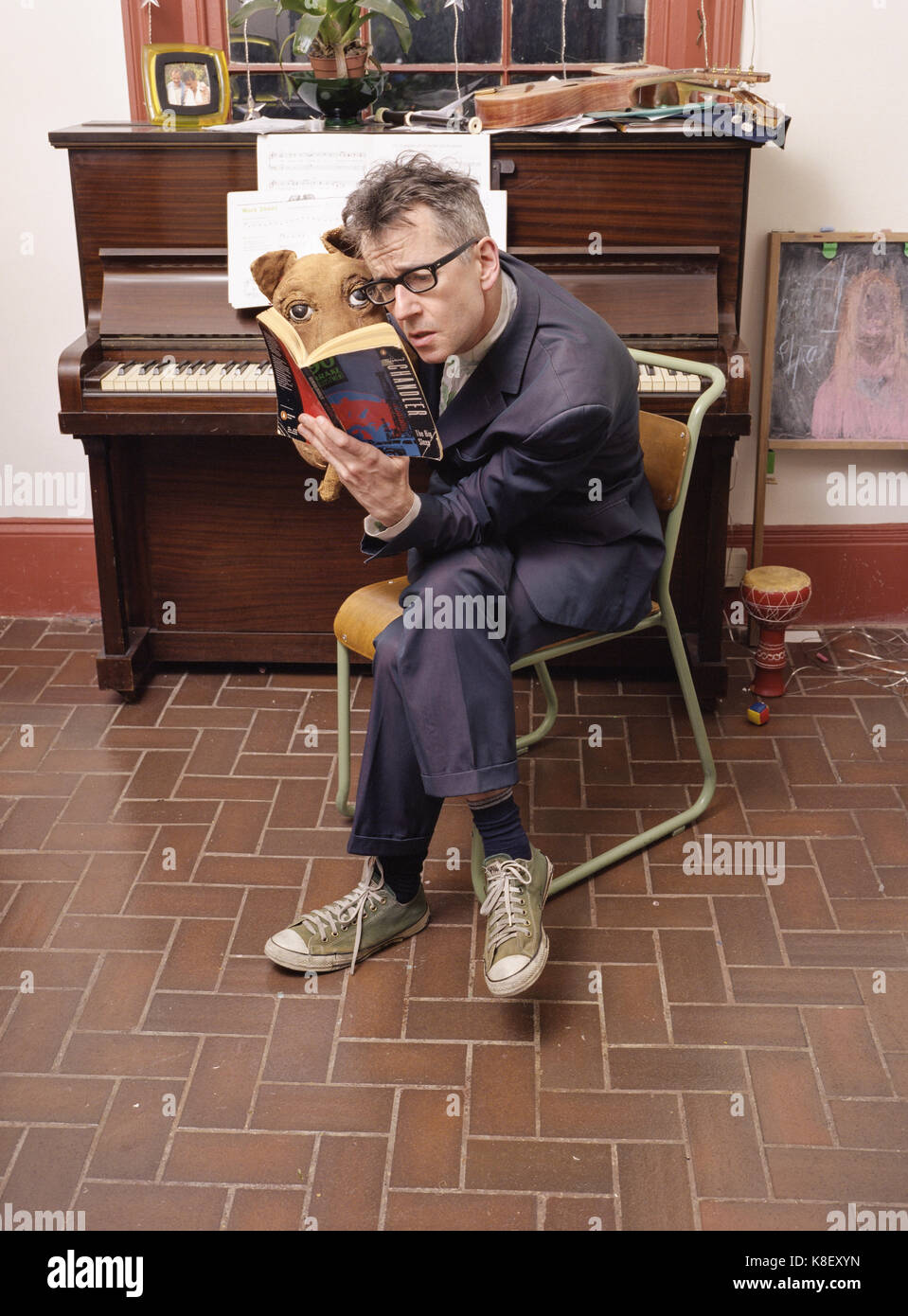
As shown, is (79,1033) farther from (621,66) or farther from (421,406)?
(621,66)

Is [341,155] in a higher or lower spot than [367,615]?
higher

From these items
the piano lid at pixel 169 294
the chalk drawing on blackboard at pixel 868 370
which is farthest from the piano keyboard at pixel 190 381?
the chalk drawing on blackboard at pixel 868 370

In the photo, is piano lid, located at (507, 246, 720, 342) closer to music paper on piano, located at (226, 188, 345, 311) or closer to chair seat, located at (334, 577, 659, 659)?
music paper on piano, located at (226, 188, 345, 311)

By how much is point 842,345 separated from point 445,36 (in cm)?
139

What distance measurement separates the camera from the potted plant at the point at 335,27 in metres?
3.20

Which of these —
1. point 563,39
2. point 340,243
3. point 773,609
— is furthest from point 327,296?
point 563,39

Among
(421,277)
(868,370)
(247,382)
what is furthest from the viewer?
(868,370)

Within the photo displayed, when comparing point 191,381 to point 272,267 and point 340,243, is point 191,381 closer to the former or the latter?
point 272,267

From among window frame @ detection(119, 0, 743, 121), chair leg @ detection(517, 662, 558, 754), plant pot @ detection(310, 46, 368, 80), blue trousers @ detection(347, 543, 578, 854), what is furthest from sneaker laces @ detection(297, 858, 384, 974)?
window frame @ detection(119, 0, 743, 121)

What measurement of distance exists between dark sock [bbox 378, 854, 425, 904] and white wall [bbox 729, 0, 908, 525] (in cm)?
186

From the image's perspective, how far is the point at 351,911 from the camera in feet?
8.63

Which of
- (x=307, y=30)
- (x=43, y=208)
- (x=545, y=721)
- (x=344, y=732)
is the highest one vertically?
(x=307, y=30)

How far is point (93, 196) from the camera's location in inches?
132
